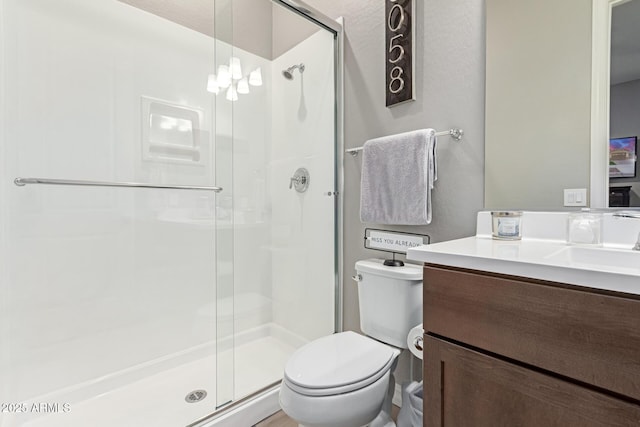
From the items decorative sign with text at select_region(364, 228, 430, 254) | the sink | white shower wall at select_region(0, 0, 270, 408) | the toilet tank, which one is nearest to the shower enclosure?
white shower wall at select_region(0, 0, 270, 408)

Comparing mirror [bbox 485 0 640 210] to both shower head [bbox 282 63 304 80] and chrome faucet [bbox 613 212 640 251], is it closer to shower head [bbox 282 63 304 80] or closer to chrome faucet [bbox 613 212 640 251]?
chrome faucet [bbox 613 212 640 251]

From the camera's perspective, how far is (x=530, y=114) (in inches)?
42.8

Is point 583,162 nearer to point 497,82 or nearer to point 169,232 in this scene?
point 497,82

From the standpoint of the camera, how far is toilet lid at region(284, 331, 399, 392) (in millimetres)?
977

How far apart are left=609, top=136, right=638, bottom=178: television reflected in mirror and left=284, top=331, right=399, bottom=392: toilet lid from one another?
93 centimetres

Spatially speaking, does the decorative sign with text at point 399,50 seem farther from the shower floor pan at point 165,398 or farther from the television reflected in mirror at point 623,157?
the shower floor pan at point 165,398

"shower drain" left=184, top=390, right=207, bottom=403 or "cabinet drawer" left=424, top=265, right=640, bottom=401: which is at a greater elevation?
"cabinet drawer" left=424, top=265, right=640, bottom=401

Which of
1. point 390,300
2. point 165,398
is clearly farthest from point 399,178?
point 165,398

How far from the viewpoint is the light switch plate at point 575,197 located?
0.98 m

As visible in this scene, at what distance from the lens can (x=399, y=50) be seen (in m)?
1.45

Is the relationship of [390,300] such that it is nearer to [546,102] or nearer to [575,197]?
[575,197]

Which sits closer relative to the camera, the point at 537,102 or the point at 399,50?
the point at 537,102

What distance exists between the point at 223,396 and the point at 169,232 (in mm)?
969

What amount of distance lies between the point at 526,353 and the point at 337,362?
0.64 metres
